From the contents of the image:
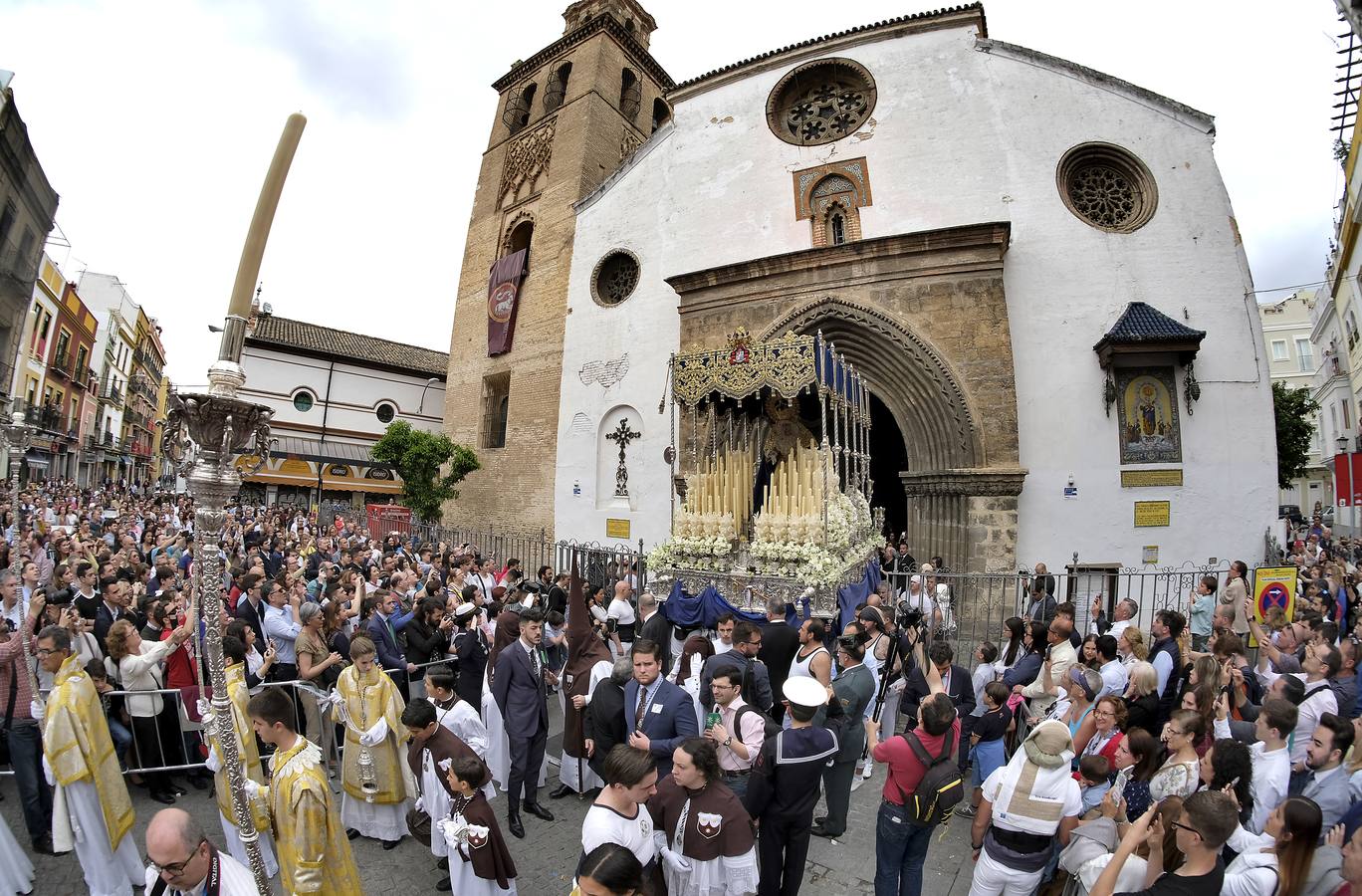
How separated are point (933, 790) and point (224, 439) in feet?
11.6

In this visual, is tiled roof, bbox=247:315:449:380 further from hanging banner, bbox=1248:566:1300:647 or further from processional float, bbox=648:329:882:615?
hanging banner, bbox=1248:566:1300:647

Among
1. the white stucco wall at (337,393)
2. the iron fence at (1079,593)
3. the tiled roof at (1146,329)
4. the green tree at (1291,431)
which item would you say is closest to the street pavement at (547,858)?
the iron fence at (1079,593)

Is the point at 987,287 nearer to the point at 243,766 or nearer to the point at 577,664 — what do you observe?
the point at 577,664

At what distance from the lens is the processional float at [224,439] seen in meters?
2.12

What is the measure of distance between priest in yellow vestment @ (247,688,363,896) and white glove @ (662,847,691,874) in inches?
58.5

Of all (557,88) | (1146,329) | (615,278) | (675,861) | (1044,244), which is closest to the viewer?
(675,861)

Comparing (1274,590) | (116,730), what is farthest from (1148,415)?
(116,730)

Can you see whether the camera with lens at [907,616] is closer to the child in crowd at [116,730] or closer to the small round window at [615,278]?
the child in crowd at [116,730]

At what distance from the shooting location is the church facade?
38.2ft

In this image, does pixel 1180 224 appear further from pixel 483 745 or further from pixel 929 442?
pixel 483 745

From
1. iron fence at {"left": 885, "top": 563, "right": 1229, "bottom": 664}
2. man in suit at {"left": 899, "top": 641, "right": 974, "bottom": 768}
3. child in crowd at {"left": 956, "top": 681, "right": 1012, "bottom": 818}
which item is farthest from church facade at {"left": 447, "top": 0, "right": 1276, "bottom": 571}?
child in crowd at {"left": 956, "top": 681, "right": 1012, "bottom": 818}

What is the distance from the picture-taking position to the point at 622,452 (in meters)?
16.2

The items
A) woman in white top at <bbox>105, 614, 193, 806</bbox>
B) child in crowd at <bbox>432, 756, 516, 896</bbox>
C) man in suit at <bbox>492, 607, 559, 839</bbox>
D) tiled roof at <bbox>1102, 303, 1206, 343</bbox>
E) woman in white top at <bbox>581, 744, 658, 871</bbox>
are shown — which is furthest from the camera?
tiled roof at <bbox>1102, 303, 1206, 343</bbox>

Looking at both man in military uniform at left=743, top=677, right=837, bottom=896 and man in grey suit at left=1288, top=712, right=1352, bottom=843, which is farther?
man in military uniform at left=743, top=677, right=837, bottom=896
